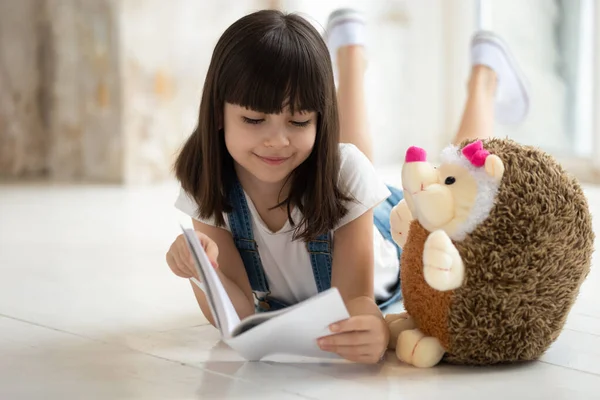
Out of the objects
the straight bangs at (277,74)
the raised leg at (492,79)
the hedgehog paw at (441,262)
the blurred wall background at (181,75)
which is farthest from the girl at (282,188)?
the blurred wall background at (181,75)

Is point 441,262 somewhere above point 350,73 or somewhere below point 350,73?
below

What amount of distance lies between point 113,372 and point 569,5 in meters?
2.37

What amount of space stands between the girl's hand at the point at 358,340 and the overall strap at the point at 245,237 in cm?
27

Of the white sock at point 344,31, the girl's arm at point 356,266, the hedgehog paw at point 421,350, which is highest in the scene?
the white sock at point 344,31

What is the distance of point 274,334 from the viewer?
91 centimetres

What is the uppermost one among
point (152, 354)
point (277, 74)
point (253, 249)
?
point (277, 74)

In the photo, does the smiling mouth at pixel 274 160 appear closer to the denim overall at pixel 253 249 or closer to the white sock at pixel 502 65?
the denim overall at pixel 253 249

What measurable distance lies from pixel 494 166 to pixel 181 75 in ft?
7.72

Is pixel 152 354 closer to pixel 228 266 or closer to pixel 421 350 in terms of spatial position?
pixel 228 266

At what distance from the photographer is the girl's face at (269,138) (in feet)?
3.34

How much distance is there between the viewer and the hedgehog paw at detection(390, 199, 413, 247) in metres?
1.09

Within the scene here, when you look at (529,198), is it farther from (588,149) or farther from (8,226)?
(588,149)

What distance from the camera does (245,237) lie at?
118 centimetres

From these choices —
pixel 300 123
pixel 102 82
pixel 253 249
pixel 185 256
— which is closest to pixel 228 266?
pixel 253 249
